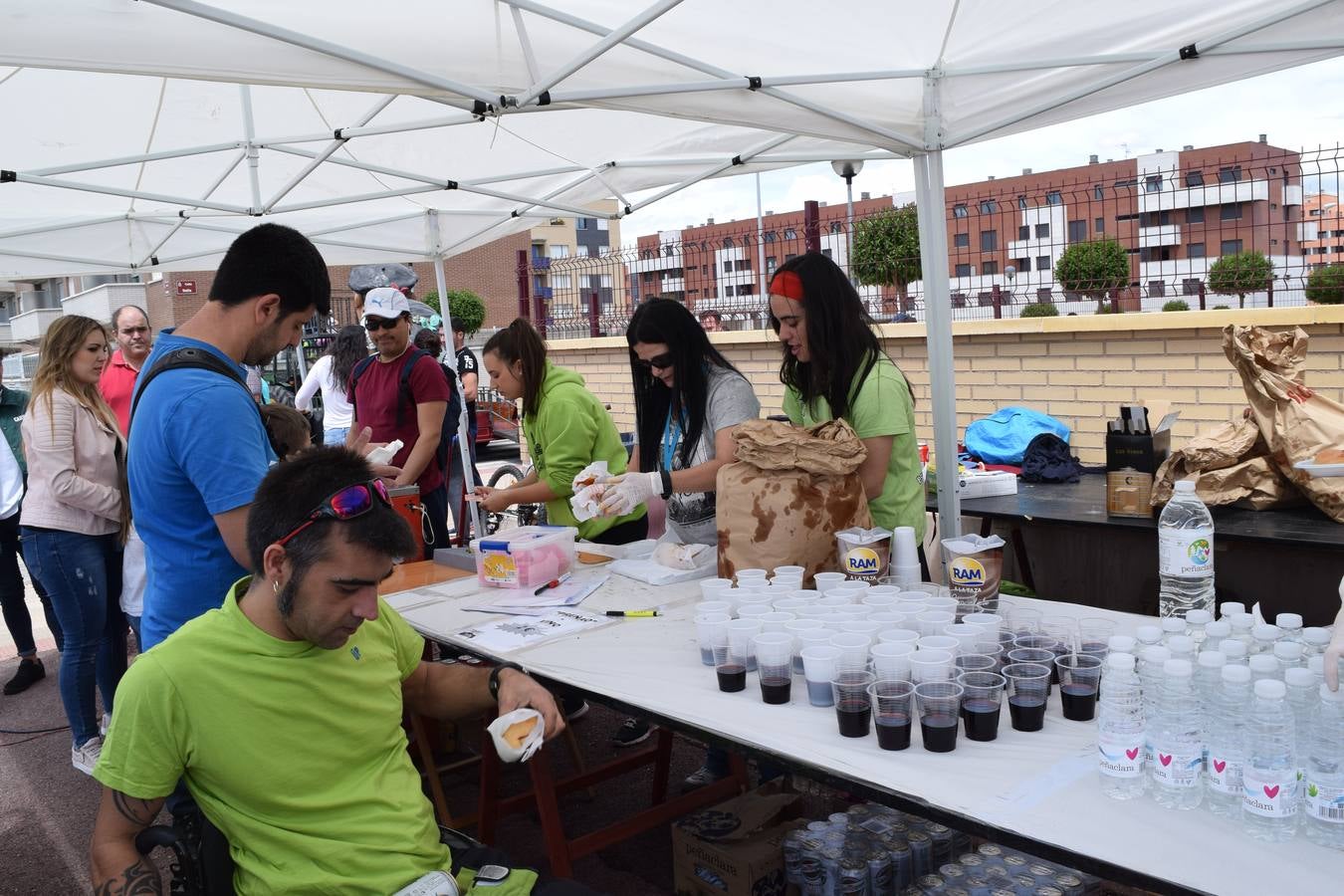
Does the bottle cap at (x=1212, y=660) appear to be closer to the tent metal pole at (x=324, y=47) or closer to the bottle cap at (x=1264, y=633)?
the bottle cap at (x=1264, y=633)

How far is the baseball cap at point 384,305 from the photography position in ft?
14.9

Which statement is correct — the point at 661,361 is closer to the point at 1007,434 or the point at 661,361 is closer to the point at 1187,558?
the point at 1187,558

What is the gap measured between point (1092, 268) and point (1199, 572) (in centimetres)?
724

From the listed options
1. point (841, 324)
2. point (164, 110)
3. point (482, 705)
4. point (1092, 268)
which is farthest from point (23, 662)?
point (1092, 268)

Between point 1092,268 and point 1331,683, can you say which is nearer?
point 1331,683

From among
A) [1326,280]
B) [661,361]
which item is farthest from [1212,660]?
→ [1326,280]

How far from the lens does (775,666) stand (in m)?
2.09

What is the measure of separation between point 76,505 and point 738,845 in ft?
10.2

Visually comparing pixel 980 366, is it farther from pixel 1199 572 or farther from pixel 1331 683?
pixel 1331 683

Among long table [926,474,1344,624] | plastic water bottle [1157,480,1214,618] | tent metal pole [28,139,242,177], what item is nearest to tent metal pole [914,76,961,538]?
long table [926,474,1344,624]

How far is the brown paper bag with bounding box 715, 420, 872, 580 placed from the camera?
8.87 feet

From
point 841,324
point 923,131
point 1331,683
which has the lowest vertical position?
point 1331,683

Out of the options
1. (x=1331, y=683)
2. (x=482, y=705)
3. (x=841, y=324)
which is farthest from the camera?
(x=841, y=324)

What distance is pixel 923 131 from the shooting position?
3.79 meters
